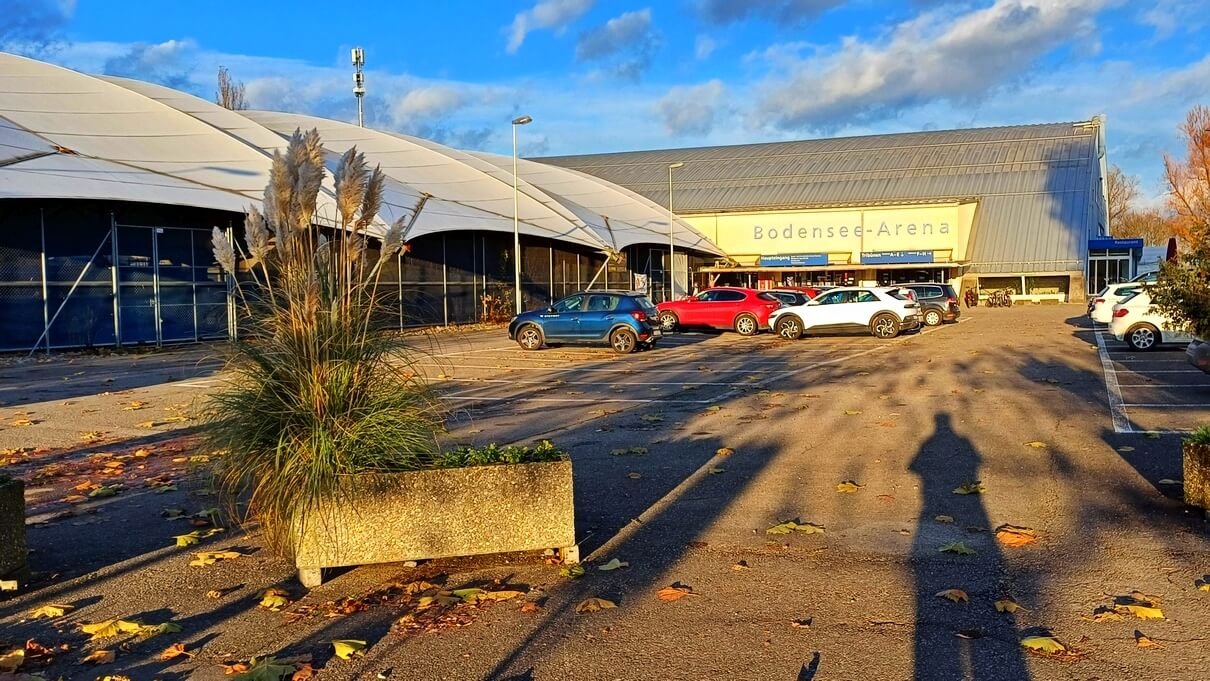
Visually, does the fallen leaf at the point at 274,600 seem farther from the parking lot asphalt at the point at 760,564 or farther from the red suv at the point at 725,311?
the red suv at the point at 725,311

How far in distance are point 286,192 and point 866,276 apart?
60075mm

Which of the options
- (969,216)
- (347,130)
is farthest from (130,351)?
(969,216)

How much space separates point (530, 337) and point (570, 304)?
1.36 m

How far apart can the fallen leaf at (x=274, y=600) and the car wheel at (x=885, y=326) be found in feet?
82.2

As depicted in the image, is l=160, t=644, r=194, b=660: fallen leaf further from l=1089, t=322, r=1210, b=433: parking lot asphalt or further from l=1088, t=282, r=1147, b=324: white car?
l=1088, t=282, r=1147, b=324: white car

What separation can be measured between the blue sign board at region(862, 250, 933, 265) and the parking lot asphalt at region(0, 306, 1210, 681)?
49.6 meters

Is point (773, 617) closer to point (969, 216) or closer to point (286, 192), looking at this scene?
point (286, 192)

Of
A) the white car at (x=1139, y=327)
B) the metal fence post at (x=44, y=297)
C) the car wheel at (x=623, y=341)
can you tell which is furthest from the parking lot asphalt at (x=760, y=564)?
the metal fence post at (x=44, y=297)

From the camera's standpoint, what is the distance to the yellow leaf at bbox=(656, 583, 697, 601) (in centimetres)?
536

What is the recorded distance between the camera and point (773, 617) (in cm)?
501

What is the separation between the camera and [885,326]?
2848 cm

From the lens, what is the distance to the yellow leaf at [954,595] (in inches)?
206

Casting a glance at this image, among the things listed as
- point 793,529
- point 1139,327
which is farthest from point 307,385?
point 1139,327

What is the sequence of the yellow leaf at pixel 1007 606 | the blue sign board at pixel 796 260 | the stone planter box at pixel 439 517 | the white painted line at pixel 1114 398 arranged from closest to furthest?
1. the yellow leaf at pixel 1007 606
2. the stone planter box at pixel 439 517
3. the white painted line at pixel 1114 398
4. the blue sign board at pixel 796 260
